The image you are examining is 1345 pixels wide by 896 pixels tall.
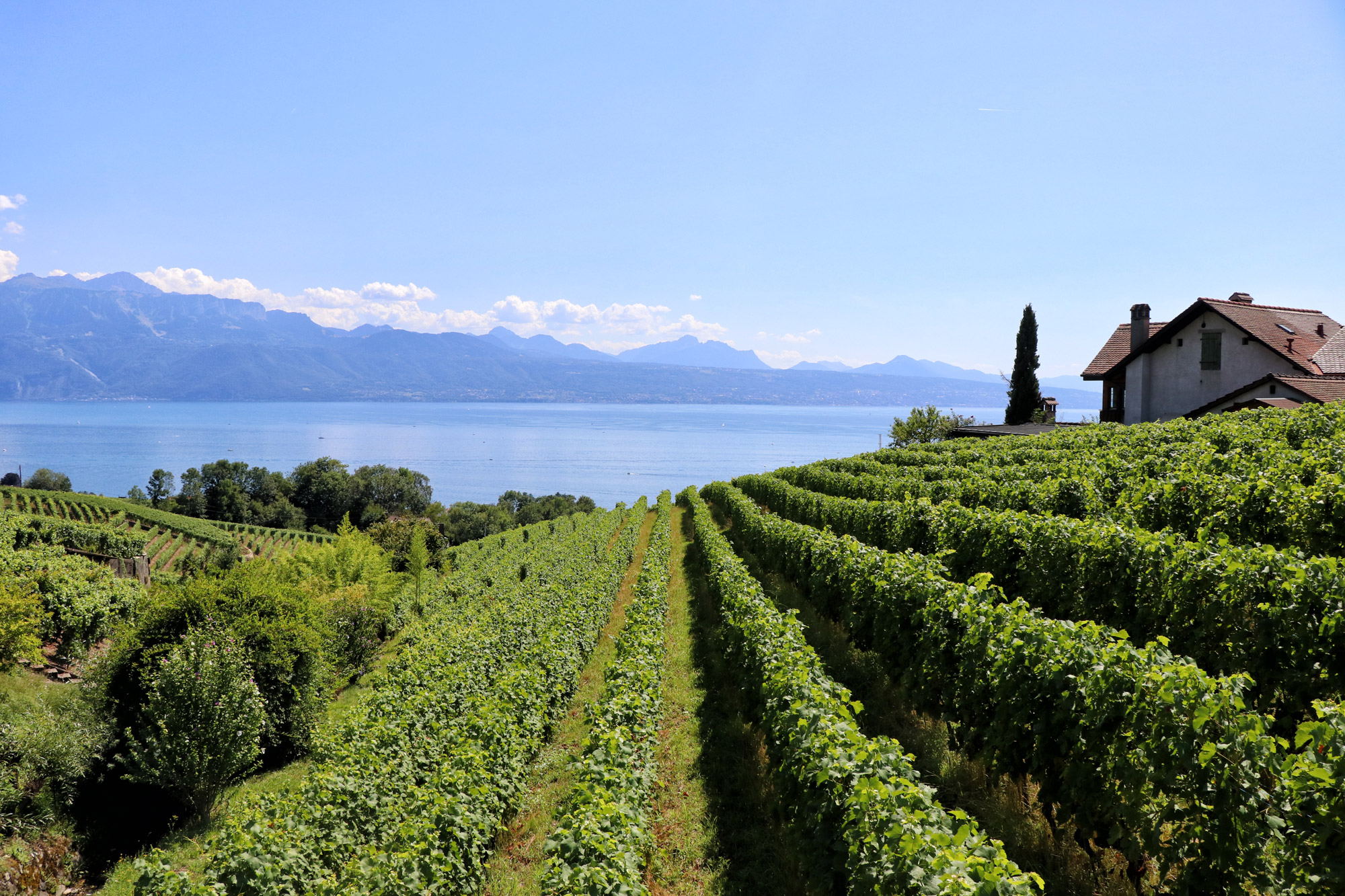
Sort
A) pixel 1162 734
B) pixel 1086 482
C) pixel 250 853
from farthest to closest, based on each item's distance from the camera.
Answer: pixel 1086 482 → pixel 250 853 → pixel 1162 734

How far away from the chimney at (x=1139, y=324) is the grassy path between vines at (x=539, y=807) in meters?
39.8

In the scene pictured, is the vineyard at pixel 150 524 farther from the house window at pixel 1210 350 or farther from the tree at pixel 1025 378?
the house window at pixel 1210 350

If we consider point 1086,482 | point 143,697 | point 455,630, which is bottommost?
point 143,697

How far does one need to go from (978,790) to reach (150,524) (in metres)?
84.8

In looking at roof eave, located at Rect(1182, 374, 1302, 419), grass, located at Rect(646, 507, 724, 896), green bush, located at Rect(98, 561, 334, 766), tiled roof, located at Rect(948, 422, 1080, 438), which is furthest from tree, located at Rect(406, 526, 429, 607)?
roof eave, located at Rect(1182, 374, 1302, 419)

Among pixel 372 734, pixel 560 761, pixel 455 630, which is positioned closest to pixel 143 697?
pixel 455 630

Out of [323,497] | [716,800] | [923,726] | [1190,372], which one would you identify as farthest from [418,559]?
[323,497]

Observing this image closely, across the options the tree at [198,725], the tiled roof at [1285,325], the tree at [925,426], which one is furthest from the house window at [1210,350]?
the tree at [198,725]

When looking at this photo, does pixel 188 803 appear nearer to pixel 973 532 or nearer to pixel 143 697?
pixel 143 697

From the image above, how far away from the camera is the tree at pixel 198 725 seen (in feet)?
52.8

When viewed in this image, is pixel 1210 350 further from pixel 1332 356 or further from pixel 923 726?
pixel 923 726

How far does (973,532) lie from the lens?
39.5ft

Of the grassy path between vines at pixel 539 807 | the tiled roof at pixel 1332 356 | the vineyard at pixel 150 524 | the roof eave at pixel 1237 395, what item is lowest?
the vineyard at pixel 150 524

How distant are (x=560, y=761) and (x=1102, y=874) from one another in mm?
8179
